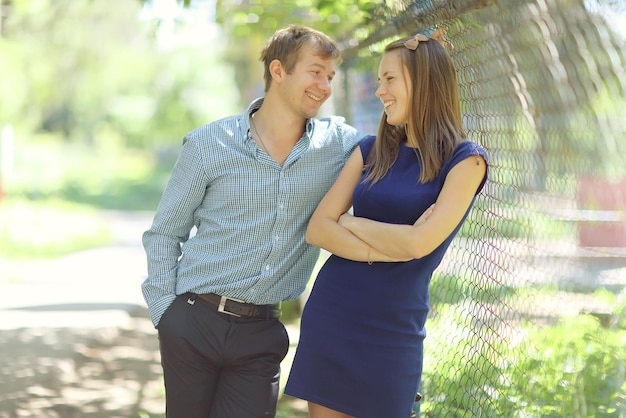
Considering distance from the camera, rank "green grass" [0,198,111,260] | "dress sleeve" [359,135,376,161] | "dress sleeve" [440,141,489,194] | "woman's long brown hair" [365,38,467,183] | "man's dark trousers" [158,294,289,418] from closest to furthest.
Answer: "dress sleeve" [440,141,489,194]
"woman's long brown hair" [365,38,467,183]
"dress sleeve" [359,135,376,161]
"man's dark trousers" [158,294,289,418]
"green grass" [0,198,111,260]

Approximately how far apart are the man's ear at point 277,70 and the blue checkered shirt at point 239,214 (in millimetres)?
232

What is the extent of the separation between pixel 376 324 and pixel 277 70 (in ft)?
3.75

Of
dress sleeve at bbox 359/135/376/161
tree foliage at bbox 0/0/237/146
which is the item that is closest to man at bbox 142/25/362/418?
dress sleeve at bbox 359/135/376/161

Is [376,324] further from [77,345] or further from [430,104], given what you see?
[77,345]

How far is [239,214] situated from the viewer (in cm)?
355

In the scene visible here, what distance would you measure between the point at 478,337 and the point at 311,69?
1332 millimetres

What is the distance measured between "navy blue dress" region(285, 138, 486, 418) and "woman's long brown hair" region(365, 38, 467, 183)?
0.06 meters

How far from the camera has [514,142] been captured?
11.6ft

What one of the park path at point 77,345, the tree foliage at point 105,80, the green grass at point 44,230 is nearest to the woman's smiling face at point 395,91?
the park path at point 77,345

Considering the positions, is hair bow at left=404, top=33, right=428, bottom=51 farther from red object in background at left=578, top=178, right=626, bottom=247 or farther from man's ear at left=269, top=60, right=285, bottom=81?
red object in background at left=578, top=178, right=626, bottom=247

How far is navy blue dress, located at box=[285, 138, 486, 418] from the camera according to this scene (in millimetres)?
3074

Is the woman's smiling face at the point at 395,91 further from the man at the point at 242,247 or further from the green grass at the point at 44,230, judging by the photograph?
the green grass at the point at 44,230

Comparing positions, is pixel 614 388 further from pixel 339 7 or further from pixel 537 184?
pixel 339 7

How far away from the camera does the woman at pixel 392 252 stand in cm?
305
